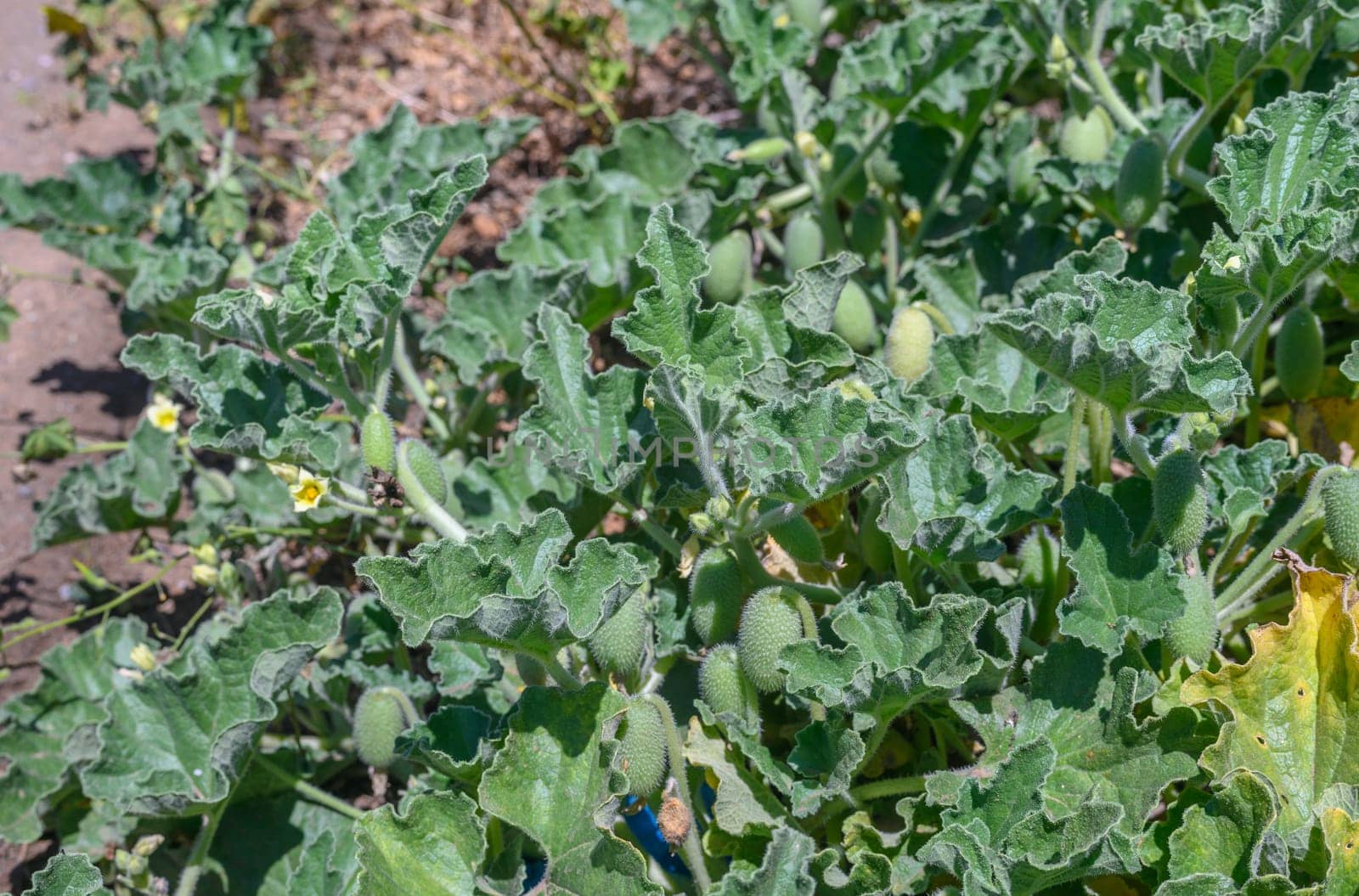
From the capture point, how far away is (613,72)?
5012 millimetres

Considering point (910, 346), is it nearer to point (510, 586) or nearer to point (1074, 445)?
point (1074, 445)

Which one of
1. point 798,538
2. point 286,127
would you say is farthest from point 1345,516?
point 286,127

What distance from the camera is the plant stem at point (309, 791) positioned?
298cm

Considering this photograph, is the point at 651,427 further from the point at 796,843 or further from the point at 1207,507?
the point at 1207,507

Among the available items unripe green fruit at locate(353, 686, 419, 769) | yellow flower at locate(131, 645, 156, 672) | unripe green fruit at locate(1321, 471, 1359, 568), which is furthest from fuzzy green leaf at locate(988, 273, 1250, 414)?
yellow flower at locate(131, 645, 156, 672)

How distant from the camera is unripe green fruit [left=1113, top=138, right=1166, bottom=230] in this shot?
3.08 m

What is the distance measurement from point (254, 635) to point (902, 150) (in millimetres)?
2273

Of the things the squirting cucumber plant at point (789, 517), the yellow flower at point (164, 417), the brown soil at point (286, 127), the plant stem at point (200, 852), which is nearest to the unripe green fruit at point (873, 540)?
the squirting cucumber plant at point (789, 517)

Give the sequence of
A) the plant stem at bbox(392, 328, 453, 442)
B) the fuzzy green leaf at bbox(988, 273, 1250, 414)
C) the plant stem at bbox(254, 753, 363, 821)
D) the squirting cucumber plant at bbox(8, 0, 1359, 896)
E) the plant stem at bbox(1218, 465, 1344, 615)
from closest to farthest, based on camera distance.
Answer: the fuzzy green leaf at bbox(988, 273, 1250, 414) < the squirting cucumber plant at bbox(8, 0, 1359, 896) < the plant stem at bbox(1218, 465, 1344, 615) < the plant stem at bbox(254, 753, 363, 821) < the plant stem at bbox(392, 328, 453, 442)

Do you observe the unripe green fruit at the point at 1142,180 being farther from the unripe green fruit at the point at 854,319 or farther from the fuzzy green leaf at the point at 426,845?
the fuzzy green leaf at the point at 426,845

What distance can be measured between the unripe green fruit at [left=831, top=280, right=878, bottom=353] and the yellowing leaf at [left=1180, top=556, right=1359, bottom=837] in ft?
4.20

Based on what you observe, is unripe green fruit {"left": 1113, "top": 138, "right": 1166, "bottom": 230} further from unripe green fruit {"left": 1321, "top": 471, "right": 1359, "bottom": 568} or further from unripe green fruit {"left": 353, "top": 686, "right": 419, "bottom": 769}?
unripe green fruit {"left": 353, "top": 686, "right": 419, "bottom": 769}

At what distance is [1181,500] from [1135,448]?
14cm

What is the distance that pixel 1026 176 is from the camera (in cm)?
352
